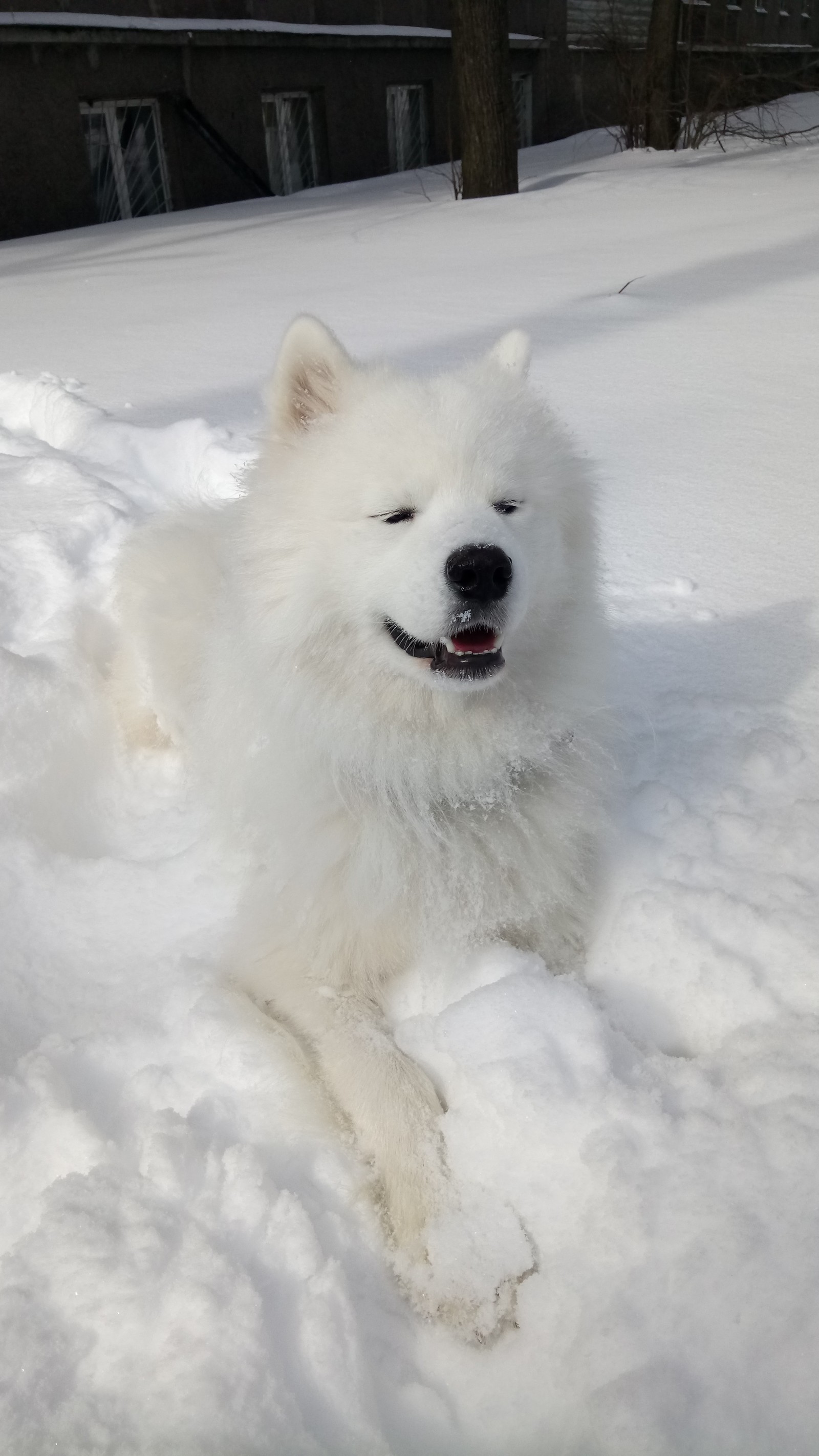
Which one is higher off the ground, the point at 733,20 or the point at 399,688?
the point at 733,20

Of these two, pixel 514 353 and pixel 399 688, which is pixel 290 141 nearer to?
pixel 514 353

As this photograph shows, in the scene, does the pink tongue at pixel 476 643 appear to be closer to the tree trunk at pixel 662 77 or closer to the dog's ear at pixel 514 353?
the dog's ear at pixel 514 353

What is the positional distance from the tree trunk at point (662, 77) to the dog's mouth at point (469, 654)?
12.3 meters

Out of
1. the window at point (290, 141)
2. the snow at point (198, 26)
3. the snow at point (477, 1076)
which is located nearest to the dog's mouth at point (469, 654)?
the snow at point (477, 1076)

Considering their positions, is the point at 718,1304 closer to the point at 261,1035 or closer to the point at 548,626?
the point at 261,1035

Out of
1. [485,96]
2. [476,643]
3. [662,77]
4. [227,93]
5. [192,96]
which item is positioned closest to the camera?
[476,643]

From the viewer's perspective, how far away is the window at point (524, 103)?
1791cm

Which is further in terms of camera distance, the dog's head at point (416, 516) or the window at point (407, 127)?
the window at point (407, 127)

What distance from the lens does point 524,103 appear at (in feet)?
59.7

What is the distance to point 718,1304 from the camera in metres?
1.25

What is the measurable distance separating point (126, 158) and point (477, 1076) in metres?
14.1

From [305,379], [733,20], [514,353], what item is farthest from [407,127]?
[305,379]

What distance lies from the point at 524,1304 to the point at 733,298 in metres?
5.29

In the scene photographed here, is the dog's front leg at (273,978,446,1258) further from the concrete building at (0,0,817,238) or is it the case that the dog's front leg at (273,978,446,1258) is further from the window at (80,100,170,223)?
the window at (80,100,170,223)
